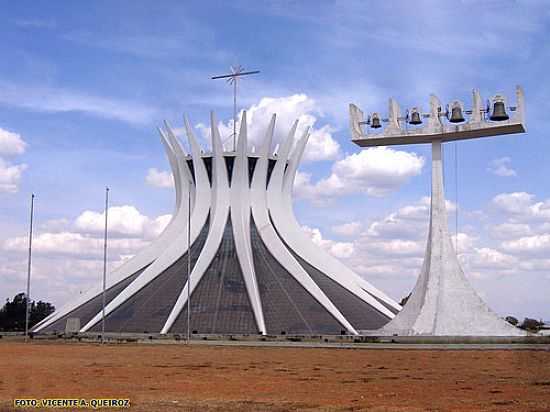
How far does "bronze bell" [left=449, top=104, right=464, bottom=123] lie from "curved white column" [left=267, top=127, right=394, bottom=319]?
1692cm

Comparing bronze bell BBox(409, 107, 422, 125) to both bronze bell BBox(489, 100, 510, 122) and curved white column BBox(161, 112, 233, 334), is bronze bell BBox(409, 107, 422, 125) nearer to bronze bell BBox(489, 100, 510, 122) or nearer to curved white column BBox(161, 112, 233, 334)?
bronze bell BBox(489, 100, 510, 122)

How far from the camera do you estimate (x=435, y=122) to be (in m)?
39.1

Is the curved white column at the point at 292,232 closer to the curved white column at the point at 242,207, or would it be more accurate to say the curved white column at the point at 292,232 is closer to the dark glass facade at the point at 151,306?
the curved white column at the point at 242,207

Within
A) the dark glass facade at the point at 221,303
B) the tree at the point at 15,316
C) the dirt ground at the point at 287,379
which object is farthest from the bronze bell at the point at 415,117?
the tree at the point at 15,316

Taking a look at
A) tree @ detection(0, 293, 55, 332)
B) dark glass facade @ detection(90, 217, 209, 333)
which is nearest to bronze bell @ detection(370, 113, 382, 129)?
dark glass facade @ detection(90, 217, 209, 333)

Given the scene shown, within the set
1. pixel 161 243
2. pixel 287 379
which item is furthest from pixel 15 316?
pixel 287 379

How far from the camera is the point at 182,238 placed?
54.1 metres

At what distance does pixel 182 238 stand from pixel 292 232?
7.22 metres

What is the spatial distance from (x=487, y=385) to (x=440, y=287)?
18.4 m

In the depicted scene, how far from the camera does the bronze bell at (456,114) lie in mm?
38750

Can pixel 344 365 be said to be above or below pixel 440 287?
below

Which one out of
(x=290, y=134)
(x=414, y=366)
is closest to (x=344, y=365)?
(x=414, y=366)

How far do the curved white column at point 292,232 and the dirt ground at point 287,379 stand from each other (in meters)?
19.0

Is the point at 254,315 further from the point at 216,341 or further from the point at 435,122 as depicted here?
the point at 435,122
